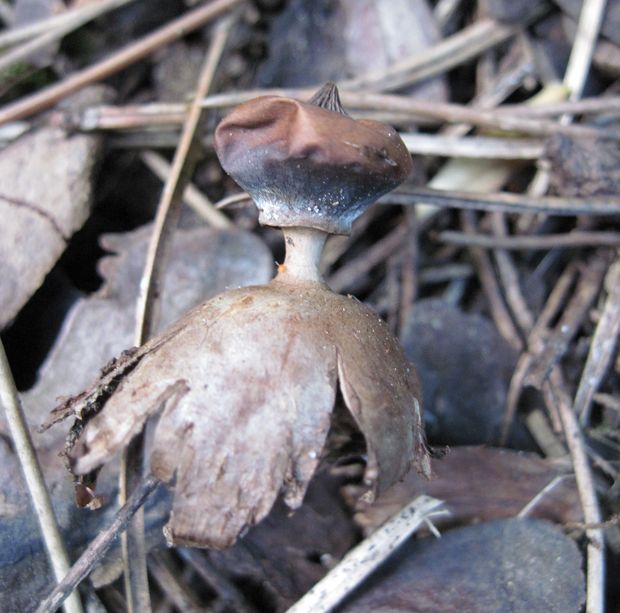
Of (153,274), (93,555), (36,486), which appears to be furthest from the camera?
(153,274)

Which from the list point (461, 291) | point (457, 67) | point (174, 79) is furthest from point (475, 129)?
point (174, 79)

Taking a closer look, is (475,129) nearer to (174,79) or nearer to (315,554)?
(174,79)

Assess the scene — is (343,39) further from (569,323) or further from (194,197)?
(569,323)

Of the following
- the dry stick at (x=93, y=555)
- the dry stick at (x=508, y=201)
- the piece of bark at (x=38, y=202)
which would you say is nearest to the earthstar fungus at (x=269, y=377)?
the dry stick at (x=93, y=555)

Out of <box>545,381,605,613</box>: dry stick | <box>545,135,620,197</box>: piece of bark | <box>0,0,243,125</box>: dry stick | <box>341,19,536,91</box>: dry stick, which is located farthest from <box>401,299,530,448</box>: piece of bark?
<box>0,0,243,125</box>: dry stick

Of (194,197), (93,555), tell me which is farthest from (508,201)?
(93,555)

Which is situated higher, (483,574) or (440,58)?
(440,58)
